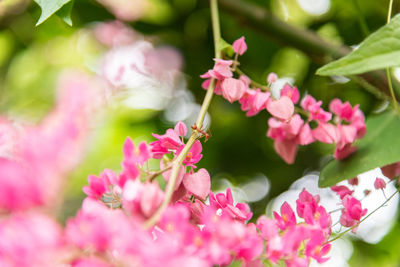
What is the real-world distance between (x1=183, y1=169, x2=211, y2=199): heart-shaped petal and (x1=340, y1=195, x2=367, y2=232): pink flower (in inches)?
5.8

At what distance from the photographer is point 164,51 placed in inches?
35.5

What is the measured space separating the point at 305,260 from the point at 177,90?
676 millimetres

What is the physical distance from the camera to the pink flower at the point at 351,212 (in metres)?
0.41

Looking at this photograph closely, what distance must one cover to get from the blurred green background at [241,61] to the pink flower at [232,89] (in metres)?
0.42

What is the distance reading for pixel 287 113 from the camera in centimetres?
41

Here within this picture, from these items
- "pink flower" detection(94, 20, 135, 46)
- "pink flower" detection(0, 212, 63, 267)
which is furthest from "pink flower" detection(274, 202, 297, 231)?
"pink flower" detection(94, 20, 135, 46)

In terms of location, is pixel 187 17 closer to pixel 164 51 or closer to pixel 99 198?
pixel 164 51

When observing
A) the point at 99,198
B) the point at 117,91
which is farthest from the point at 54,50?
the point at 99,198

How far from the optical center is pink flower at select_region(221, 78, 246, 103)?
0.39 m

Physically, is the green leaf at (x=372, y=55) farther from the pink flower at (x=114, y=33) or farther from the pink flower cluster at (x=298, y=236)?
the pink flower at (x=114, y=33)

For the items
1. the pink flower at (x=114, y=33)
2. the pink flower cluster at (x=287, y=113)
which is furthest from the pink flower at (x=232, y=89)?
the pink flower at (x=114, y=33)

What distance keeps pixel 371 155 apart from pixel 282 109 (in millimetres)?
101

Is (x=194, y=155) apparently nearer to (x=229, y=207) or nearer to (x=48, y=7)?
(x=229, y=207)

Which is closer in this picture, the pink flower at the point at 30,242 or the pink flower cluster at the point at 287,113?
the pink flower at the point at 30,242
